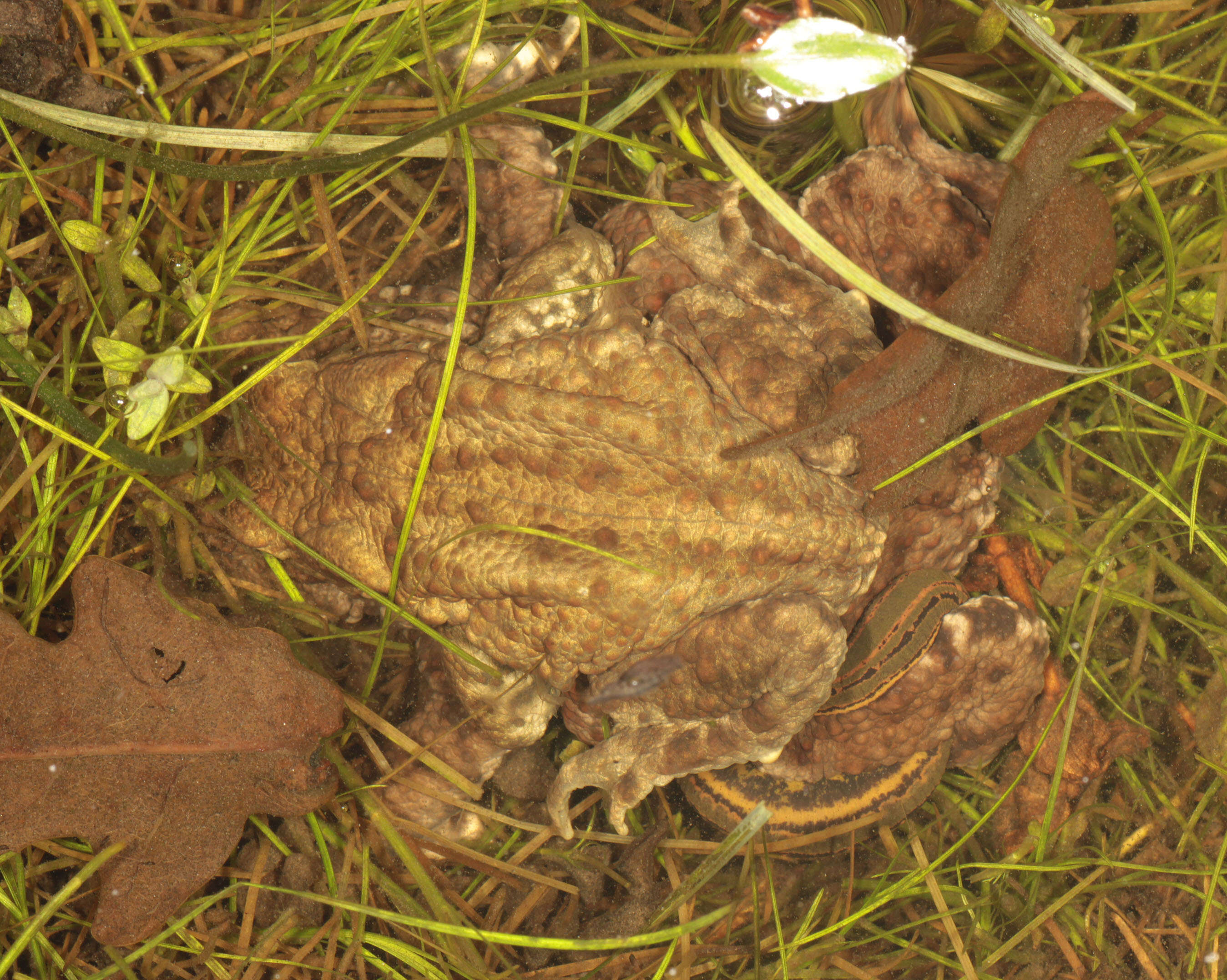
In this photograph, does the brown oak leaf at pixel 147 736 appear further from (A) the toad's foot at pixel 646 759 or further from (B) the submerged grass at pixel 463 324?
(A) the toad's foot at pixel 646 759

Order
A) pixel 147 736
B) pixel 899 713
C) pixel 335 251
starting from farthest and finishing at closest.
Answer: pixel 899 713 → pixel 335 251 → pixel 147 736

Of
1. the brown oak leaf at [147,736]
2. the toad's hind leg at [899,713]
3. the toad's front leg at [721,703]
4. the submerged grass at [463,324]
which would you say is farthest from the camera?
the toad's hind leg at [899,713]

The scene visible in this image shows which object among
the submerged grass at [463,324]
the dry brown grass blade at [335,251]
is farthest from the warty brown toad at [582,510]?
the submerged grass at [463,324]

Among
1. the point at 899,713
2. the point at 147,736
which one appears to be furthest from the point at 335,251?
the point at 899,713

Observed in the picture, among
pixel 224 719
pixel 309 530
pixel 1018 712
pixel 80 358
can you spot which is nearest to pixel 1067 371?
pixel 1018 712

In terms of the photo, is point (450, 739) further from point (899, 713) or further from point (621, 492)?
point (899, 713)

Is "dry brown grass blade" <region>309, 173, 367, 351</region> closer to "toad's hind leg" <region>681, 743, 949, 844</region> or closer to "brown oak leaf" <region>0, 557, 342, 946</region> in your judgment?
"brown oak leaf" <region>0, 557, 342, 946</region>

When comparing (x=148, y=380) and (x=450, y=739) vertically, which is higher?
(x=148, y=380)
